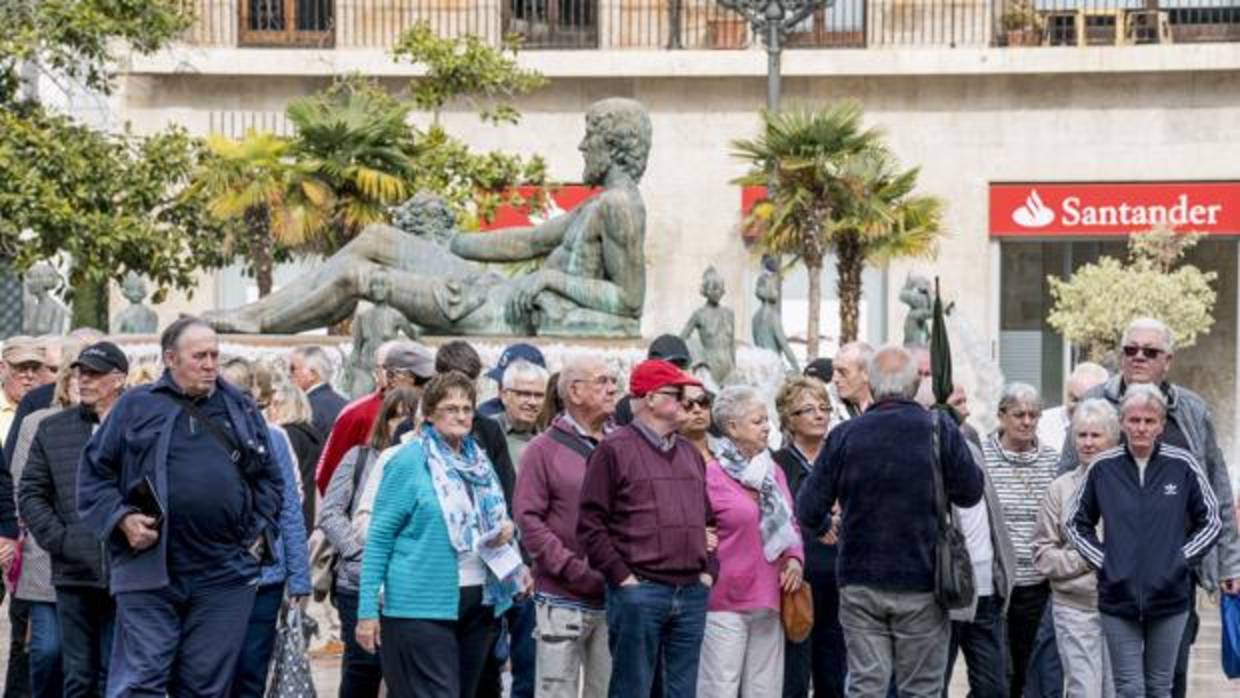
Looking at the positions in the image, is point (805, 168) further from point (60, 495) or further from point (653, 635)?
point (653, 635)

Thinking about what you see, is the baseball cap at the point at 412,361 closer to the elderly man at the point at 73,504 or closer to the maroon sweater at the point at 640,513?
the elderly man at the point at 73,504

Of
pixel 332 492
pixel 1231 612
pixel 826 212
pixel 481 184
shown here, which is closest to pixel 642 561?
pixel 332 492

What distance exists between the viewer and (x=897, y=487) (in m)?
10.2

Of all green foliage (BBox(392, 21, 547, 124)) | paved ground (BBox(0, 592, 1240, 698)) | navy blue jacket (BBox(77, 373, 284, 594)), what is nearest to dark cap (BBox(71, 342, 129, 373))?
navy blue jacket (BBox(77, 373, 284, 594))

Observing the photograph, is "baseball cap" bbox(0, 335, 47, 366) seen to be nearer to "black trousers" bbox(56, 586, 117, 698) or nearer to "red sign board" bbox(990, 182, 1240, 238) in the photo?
"black trousers" bbox(56, 586, 117, 698)

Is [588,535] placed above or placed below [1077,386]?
below

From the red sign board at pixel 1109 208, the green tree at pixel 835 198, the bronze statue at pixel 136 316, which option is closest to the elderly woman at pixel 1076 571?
the green tree at pixel 835 198

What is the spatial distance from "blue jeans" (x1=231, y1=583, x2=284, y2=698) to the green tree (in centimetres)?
1740

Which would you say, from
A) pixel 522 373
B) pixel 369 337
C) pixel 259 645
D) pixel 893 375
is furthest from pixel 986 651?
pixel 369 337

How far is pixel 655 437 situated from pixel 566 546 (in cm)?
57

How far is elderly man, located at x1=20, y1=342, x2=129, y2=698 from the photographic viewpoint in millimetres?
10852

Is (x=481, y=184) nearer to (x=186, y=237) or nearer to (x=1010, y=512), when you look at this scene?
(x=186, y=237)

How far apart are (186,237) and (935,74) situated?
14119 millimetres

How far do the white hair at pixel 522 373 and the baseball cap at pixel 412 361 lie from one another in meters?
0.31
